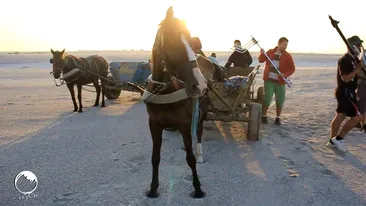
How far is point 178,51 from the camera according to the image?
3.52m

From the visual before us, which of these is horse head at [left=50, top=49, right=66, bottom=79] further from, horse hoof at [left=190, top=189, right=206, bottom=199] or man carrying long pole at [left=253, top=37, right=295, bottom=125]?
horse hoof at [left=190, top=189, right=206, bottom=199]

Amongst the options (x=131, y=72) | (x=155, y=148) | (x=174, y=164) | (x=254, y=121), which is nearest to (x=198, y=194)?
(x=155, y=148)

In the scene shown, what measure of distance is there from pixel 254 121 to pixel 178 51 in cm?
380

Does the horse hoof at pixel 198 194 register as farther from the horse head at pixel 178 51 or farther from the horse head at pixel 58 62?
the horse head at pixel 58 62

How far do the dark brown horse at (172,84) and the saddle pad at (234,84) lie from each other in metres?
3.11

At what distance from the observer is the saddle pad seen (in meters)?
7.17

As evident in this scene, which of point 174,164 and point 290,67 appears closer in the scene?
point 174,164

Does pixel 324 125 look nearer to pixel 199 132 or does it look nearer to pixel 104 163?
pixel 199 132

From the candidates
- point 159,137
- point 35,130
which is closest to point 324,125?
point 159,137

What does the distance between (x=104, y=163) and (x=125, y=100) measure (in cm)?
764

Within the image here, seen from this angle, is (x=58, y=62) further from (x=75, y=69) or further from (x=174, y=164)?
(x=174, y=164)

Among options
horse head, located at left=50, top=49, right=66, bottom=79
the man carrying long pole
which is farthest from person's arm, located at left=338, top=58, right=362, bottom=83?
horse head, located at left=50, top=49, right=66, bottom=79

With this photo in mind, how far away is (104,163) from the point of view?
18.8ft

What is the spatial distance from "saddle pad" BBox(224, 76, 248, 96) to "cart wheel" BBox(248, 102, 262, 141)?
1.87ft
